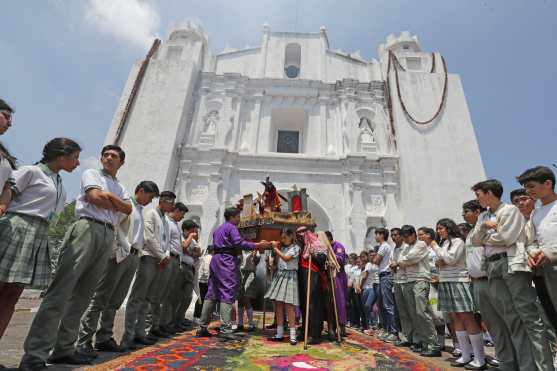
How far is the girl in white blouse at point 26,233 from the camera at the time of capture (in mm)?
2010

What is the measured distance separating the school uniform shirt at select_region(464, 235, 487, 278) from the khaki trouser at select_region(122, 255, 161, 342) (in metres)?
3.27

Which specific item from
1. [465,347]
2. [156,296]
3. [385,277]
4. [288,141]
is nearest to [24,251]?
[156,296]

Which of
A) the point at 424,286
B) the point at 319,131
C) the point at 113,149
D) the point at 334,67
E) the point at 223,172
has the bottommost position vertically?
the point at 424,286

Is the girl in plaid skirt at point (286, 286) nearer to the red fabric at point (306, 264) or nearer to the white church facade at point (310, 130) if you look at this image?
the red fabric at point (306, 264)

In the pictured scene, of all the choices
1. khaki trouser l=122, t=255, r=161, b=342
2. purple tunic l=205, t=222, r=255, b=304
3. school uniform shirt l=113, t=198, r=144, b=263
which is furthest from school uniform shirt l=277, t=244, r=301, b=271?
school uniform shirt l=113, t=198, r=144, b=263

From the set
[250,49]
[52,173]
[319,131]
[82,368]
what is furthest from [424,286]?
[250,49]

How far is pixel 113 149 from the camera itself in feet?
9.35

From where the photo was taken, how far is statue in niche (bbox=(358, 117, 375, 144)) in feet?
39.1

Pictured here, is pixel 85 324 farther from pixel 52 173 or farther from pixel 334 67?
pixel 334 67

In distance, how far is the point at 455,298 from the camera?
11.0 ft

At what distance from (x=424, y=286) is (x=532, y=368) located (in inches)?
56.2

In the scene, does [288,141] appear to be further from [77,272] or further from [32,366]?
[32,366]

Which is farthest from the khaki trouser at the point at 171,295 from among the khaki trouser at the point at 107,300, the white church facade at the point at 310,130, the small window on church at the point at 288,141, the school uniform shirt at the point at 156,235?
the small window on church at the point at 288,141

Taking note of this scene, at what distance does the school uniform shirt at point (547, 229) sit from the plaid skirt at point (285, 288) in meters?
2.46
